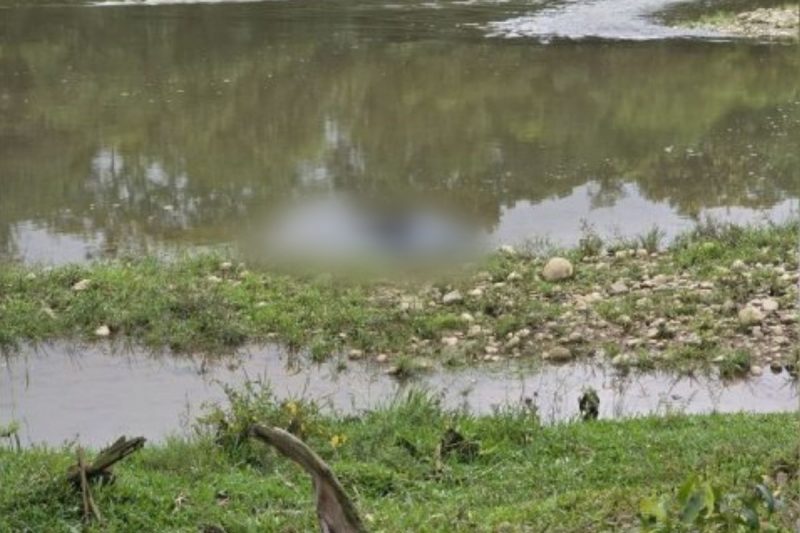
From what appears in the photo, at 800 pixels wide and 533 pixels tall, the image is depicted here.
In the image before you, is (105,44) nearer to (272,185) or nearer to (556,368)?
(272,185)

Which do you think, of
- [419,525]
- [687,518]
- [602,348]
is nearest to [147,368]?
[602,348]

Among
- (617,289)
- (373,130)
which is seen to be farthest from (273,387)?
(373,130)

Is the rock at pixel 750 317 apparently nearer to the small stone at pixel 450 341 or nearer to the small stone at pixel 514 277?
the small stone at pixel 514 277

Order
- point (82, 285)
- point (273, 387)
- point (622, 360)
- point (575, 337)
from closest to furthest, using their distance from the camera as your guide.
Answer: point (273, 387) → point (622, 360) → point (575, 337) → point (82, 285)

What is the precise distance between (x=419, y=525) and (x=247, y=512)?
762mm

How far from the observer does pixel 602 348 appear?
801 centimetres

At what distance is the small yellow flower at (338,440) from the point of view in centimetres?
610

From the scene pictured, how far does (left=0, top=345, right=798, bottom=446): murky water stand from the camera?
7191 mm

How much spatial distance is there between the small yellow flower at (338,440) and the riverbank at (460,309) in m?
1.64

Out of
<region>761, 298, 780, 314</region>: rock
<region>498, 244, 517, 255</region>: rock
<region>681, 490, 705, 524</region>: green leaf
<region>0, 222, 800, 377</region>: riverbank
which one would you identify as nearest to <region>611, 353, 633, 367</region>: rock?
<region>0, 222, 800, 377</region>: riverbank

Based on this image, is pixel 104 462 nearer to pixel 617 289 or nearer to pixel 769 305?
pixel 617 289

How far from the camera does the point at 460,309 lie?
858cm

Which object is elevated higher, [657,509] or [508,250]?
[657,509]

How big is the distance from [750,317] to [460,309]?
1.86 metres
